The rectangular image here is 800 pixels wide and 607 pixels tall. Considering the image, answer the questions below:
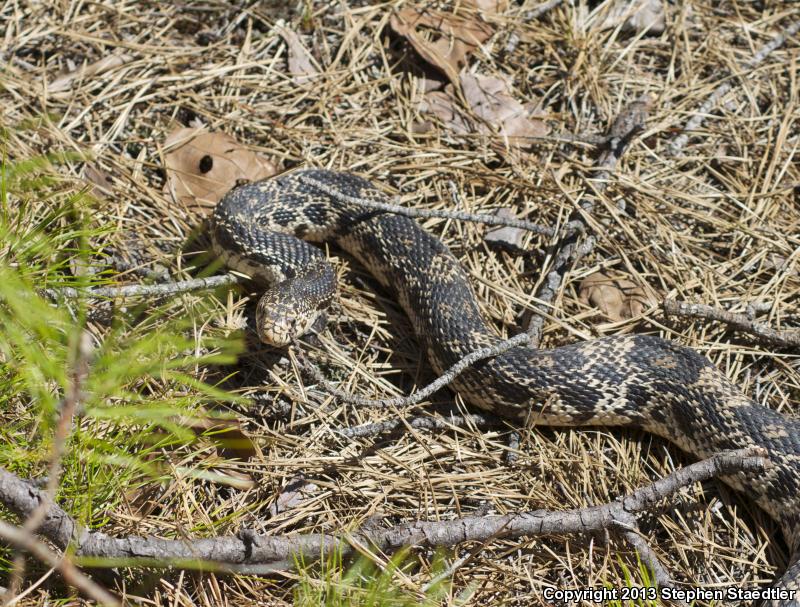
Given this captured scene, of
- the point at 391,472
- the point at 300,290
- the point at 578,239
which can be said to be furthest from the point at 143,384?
the point at 578,239

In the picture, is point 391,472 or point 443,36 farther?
point 443,36

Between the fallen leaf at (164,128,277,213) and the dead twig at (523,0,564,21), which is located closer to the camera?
the fallen leaf at (164,128,277,213)

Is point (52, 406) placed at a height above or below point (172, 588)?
above

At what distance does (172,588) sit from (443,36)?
461 cm

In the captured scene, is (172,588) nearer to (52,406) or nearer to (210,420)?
(210,420)

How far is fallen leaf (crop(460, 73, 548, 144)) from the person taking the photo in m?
5.94

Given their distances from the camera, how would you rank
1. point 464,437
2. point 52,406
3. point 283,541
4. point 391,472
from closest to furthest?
point 52,406 → point 283,541 → point 391,472 → point 464,437

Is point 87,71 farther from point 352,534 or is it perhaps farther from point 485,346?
point 352,534

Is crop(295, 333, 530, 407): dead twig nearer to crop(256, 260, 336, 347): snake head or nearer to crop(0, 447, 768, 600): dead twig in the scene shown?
crop(256, 260, 336, 347): snake head

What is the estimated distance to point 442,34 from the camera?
20.6ft

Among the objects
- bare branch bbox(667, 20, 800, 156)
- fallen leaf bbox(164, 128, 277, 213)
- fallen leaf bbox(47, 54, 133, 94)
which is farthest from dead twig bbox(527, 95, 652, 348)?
fallen leaf bbox(47, 54, 133, 94)

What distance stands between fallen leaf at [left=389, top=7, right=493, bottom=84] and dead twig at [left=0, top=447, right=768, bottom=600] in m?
3.56

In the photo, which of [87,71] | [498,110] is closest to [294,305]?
[498,110]

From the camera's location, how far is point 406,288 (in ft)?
17.2
